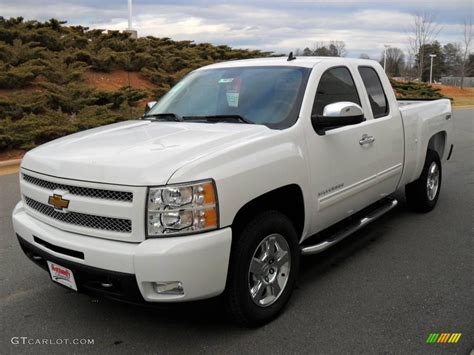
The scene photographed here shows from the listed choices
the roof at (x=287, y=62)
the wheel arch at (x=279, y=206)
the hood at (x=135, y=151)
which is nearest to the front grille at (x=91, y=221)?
the hood at (x=135, y=151)

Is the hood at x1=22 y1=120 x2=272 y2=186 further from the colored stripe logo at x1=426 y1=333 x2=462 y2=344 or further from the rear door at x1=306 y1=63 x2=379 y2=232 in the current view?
the colored stripe logo at x1=426 y1=333 x2=462 y2=344

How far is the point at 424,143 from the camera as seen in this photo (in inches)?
226

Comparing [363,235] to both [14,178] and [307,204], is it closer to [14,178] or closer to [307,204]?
[307,204]

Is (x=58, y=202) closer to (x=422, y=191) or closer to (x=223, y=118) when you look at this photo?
(x=223, y=118)

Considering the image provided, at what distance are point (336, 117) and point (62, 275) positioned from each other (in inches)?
87.9

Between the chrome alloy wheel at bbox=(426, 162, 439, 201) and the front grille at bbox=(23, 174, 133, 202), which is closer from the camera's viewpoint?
the front grille at bbox=(23, 174, 133, 202)

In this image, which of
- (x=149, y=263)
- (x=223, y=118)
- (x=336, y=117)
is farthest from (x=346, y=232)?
(x=149, y=263)

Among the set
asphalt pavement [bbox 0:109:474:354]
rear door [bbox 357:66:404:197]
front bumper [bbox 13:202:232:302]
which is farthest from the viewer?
rear door [bbox 357:66:404:197]

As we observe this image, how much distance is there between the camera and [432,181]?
6227 mm

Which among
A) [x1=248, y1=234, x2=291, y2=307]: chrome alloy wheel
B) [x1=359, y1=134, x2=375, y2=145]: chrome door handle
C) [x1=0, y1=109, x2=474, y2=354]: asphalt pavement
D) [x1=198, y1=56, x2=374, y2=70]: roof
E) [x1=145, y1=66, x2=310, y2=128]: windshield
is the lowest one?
[x1=0, y1=109, x2=474, y2=354]: asphalt pavement

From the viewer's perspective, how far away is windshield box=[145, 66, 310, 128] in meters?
3.93

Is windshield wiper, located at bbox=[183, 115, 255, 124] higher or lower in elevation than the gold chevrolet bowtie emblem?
higher

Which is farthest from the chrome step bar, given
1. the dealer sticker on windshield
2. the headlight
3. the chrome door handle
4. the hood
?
the dealer sticker on windshield

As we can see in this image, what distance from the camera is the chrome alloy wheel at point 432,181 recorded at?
20.0 ft
